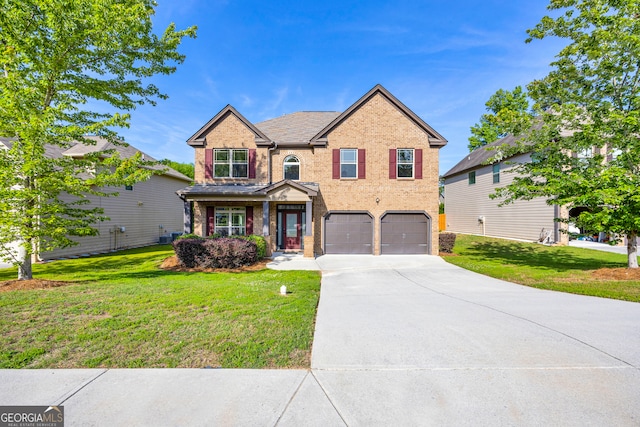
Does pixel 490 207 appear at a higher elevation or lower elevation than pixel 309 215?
higher

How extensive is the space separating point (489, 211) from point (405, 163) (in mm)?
12244

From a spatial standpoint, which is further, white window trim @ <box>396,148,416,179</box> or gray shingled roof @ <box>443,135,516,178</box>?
gray shingled roof @ <box>443,135,516,178</box>

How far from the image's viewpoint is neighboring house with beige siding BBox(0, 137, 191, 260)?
47.9ft

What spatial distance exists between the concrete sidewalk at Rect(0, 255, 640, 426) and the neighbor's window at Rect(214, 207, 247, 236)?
10.9 meters

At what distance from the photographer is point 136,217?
706 inches

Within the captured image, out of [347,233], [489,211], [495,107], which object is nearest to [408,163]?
[347,233]

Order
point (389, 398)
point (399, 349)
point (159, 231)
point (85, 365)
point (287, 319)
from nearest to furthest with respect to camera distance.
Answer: point (389, 398)
point (85, 365)
point (399, 349)
point (287, 319)
point (159, 231)

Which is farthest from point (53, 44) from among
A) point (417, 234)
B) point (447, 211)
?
point (447, 211)

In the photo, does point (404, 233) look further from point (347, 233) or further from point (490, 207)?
point (490, 207)

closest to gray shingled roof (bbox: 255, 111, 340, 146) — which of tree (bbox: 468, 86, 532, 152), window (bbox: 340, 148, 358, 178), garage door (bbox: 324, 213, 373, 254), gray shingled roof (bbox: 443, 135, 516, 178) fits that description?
window (bbox: 340, 148, 358, 178)

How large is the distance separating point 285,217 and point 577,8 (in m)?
14.8

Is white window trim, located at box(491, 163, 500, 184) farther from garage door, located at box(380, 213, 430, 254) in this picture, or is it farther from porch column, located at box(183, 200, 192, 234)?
porch column, located at box(183, 200, 192, 234)

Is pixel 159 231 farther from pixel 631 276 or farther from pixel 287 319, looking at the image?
pixel 631 276

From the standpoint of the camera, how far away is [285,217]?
50.9 ft
